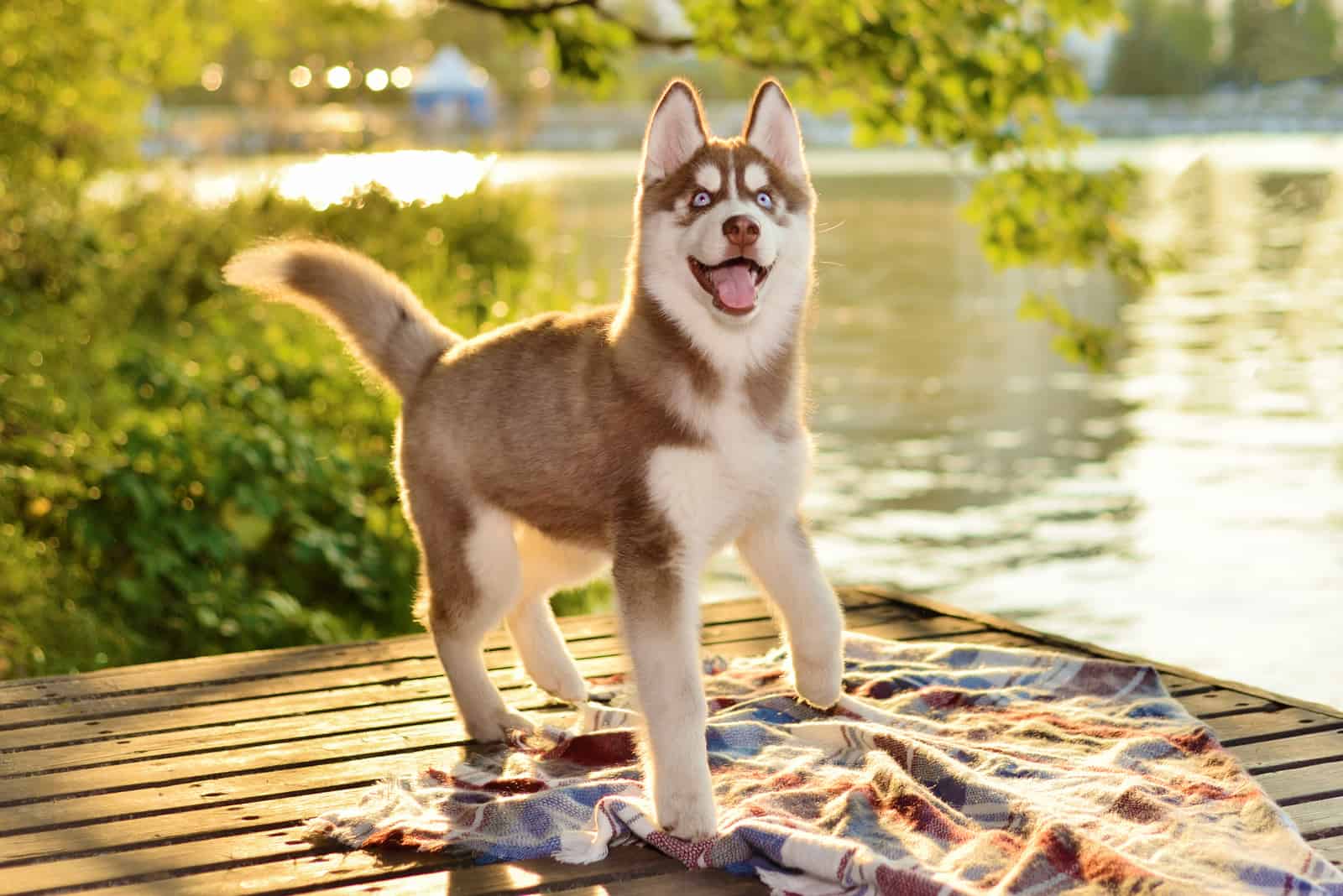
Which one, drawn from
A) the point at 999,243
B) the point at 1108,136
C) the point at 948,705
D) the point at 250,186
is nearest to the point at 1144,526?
the point at 999,243

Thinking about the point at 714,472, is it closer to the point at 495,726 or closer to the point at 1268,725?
the point at 495,726

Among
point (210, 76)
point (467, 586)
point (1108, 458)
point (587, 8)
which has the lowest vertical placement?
point (1108, 458)

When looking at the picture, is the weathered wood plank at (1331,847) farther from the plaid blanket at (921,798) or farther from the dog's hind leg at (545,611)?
the dog's hind leg at (545,611)

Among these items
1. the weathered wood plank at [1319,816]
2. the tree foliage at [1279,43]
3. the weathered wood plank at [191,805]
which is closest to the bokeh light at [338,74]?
the weathered wood plank at [191,805]

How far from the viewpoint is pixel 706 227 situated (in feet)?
11.1

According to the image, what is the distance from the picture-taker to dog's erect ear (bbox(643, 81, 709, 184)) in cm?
356

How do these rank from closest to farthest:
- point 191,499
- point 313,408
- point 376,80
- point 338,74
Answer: point 191,499, point 313,408, point 338,74, point 376,80

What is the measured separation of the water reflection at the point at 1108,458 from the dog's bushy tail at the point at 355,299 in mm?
1870

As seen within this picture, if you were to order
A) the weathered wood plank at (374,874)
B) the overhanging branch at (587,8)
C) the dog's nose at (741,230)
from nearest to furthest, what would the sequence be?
the weathered wood plank at (374,874) → the dog's nose at (741,230) → the overhanging branch at (587,8)

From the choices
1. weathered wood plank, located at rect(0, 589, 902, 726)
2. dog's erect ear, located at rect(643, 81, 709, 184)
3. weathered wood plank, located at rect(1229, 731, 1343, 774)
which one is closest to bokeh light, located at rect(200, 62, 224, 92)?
weathered wood plank, located at rect(0, 589, 902, 726)

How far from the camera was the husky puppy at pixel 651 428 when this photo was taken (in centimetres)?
342

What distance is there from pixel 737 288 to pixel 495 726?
4.52ft

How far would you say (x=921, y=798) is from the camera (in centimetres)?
343

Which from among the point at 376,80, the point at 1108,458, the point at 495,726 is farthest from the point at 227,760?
the point at 376,80
